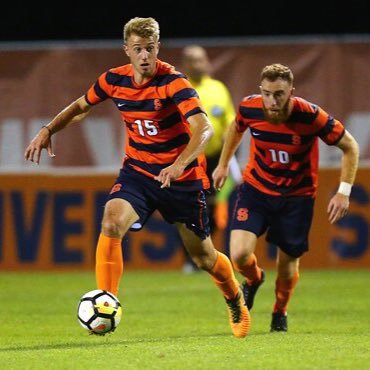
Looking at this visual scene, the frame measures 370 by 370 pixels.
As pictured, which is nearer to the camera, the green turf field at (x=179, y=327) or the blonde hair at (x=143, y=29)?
the green turf field at (x=179, y=327)

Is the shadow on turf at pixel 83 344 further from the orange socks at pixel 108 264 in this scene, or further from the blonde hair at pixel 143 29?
the blonde hair at pixel 143 29

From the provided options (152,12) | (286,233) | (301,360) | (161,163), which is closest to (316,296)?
(286,233)

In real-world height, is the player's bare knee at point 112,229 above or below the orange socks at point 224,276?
above

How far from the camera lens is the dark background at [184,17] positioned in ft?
64.2

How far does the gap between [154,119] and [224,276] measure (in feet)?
3.96

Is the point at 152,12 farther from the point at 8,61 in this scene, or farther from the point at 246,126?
the point at 246,126

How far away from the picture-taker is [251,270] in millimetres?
9852

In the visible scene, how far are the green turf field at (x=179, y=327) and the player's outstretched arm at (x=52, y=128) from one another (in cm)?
126

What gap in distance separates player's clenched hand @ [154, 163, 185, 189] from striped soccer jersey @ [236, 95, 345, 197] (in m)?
1.27

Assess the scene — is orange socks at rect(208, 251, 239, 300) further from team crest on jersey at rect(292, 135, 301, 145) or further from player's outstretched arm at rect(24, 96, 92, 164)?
player's outstretched arm at rect(24, 96, 92, 164)

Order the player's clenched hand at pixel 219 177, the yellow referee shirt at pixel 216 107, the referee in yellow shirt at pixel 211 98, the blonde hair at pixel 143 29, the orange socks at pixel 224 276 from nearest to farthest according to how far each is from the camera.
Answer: the blonde hair at pixel 143 29 → the orange socks at pixel 224 276 → the player's clenched hand at pixel 219 177 → the referee in yellow shirt at pixel 211 98 → the yellow referee shirt at pixel 216 107

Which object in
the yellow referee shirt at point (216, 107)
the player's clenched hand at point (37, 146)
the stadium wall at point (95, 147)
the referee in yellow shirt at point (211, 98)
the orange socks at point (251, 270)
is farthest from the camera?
the stadium wall at point (95, 147)

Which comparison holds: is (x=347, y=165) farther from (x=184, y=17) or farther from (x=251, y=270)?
(x=184, y=17)

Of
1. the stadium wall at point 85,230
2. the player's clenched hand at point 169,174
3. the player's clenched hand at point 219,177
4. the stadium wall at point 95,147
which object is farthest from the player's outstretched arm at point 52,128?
the stadium wall at point 85,230
